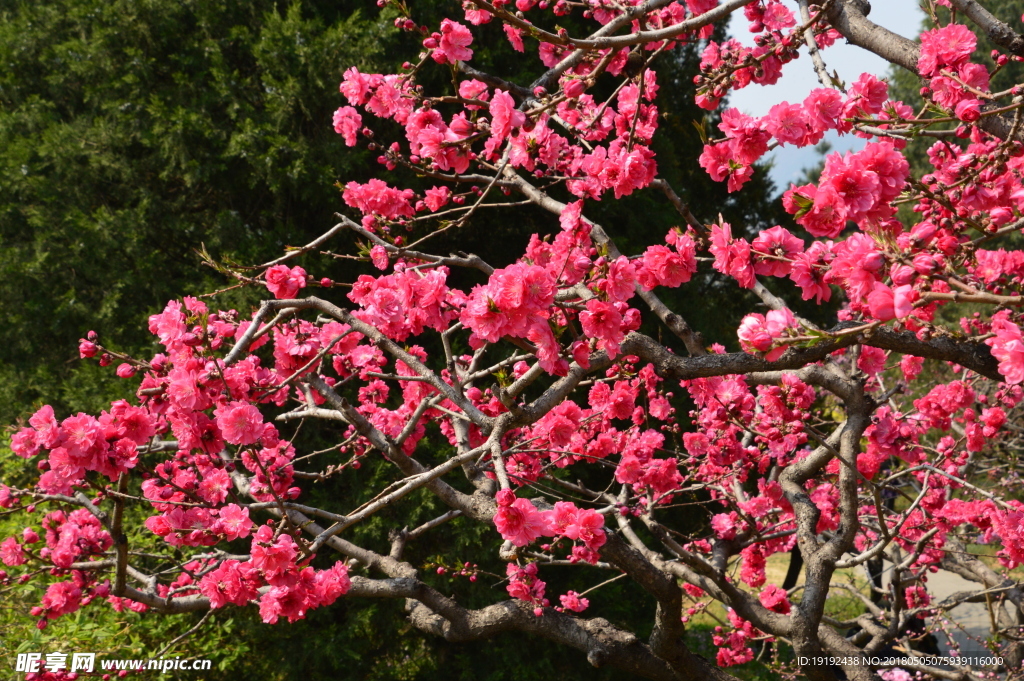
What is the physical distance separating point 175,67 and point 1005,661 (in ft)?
22.2

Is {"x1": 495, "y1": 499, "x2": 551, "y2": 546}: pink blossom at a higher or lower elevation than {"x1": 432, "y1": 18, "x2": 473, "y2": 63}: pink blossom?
lower

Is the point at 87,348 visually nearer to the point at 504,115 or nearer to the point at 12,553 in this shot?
the point at 504,115

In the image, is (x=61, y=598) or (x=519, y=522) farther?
(x=61, y=598)

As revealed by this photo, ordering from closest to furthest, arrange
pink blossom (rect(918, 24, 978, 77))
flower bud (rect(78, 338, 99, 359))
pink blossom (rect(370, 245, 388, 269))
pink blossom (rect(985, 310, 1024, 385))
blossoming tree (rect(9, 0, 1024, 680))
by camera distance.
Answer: pink blossom (rect(985, 310, 1024, 385)) → blossoming tree (rect(9, 0, 1024, 680)) → pink blossom (rect(918, 24, 978, 77)) → flower bud (rect(78, 338, 99, 359)) → pink blossom (rect(370, 245, 388, 269))

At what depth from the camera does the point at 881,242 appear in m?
1.45

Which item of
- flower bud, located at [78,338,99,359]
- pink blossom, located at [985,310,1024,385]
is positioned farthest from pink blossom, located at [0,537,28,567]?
pink blossom, located at [985,310,1024,385]

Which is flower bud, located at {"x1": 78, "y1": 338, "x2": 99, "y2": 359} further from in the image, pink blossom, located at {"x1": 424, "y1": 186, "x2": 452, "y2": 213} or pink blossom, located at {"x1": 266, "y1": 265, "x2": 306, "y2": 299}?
pink blossom, located at {"x1": 424, "y1": 186, "x2": 452, "y2": 213}

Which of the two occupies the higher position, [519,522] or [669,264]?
[669,264]

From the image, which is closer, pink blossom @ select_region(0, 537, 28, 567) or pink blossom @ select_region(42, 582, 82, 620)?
pink blossom @ select_region(42, 582, 82, 620)

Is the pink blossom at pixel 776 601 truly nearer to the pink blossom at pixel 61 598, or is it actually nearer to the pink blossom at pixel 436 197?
the pink blossom at pixel 436 197

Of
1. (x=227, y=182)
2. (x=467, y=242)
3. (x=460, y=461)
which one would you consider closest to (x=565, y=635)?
(x=460, y=461)

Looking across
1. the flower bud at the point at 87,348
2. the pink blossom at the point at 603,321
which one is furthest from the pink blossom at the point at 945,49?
the flower bud at the point at 87,348

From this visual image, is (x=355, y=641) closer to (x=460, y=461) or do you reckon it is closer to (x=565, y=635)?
(x=565, y=635)

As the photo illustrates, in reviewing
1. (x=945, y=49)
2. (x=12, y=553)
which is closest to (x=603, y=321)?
(x=945, y=49)
